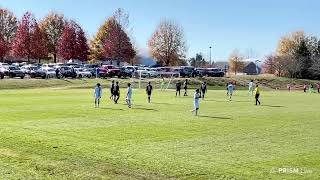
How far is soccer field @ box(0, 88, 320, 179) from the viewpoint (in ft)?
54.7

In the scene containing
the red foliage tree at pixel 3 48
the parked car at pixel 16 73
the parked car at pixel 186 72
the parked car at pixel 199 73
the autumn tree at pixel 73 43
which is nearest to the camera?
the parked car at pixel 16 73

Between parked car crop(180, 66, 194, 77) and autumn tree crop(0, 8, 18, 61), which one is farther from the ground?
autumn tree crop(0, 8, 18, 61)

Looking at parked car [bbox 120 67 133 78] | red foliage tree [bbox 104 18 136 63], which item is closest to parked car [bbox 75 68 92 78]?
parked car [bbox 120 67 133 78]

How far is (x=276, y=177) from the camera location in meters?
16.1

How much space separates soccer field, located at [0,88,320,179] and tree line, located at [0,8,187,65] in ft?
240

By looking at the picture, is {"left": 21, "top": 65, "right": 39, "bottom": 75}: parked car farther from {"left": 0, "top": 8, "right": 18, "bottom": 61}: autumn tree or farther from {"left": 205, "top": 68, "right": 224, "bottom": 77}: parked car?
{"left": 205, "top": 68, "right": 224, "bottom": 77}: parked car

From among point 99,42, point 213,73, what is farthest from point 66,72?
point 213,73

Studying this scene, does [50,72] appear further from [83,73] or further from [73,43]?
[73,43]

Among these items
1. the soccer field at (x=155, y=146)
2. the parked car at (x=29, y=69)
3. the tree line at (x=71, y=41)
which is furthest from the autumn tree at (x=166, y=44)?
the soccer field at (x=155, y=146)

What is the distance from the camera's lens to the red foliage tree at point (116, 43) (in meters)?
108

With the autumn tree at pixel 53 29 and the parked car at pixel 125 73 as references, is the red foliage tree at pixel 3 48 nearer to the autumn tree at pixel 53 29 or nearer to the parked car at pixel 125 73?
the autumn tree at pixel 53 29

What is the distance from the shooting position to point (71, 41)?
10975 cm

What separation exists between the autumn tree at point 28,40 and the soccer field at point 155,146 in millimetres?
71365

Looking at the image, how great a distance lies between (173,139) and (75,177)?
8285 mm
